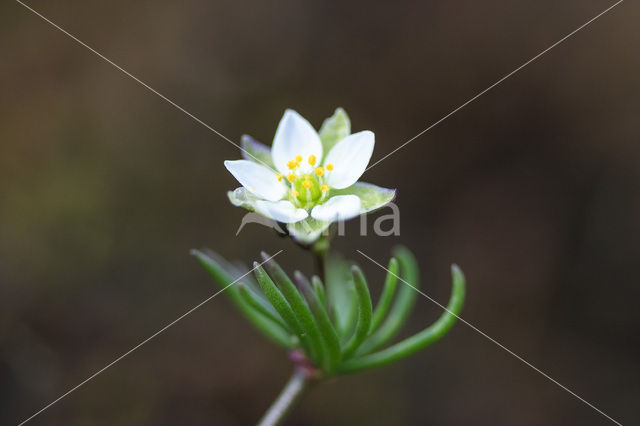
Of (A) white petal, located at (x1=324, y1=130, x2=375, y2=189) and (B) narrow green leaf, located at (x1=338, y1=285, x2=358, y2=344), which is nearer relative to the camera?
(A) white petal, located at (x1=324, y1=130, x2=375, y2=189)

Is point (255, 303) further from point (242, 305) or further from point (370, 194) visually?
point (370, 194)

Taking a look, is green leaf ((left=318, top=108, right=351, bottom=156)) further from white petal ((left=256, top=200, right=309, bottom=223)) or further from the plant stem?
the plant stem

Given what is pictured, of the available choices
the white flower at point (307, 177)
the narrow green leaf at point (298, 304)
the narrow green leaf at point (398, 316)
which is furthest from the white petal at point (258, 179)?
the narrow green leaf at point (398, 316)

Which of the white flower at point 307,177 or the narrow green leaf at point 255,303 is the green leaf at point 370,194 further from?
the narrow green leaf at point 255,303

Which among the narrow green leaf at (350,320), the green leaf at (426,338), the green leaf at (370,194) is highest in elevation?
the green leaf at (370,194)

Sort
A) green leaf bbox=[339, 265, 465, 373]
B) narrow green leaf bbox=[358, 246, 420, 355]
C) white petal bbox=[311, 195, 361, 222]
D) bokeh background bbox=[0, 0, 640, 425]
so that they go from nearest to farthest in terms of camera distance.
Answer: white petal bbox=[311, 195, 361, 222] < green leaf bbox=[339, 265, 465, 373] < narrow green leaf bbox=[358, 246, 420, 355] < bokeh background bbox=[0, 0, 640, 425]

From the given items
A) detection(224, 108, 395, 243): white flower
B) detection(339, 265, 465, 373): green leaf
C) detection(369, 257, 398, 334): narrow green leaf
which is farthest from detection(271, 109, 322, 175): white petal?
detection(339, 265, 465, 373): green leaf
